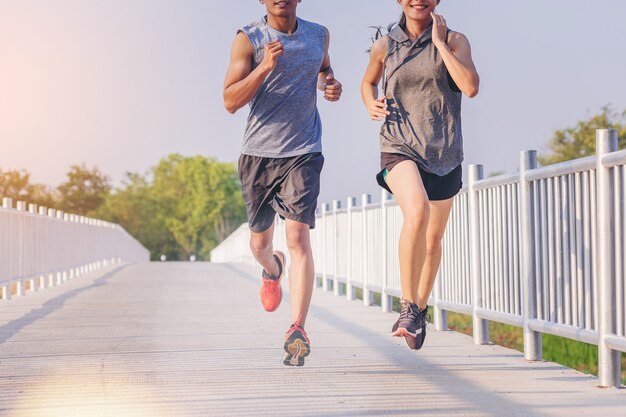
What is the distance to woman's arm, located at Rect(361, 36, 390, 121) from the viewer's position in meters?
6.36

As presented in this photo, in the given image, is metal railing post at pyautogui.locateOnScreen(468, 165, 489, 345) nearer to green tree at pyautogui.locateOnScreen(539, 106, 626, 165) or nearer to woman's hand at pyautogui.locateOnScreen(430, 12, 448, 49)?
woman's hand at pyautogui.locateOnScreen(430, 12, 448, 49)

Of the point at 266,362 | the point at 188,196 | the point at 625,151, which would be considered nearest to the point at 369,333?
the point at 266,362

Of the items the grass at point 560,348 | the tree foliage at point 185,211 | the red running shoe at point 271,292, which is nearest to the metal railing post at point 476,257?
the red running shoe at point 271,292

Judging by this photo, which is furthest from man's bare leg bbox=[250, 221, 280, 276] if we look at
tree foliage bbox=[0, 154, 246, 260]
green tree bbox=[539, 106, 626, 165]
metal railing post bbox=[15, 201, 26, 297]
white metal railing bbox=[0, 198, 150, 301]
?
tree foliage bbox=[0, 154, 246, 260]

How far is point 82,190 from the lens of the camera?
395ft

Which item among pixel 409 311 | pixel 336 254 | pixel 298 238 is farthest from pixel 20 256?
pixel 409 311

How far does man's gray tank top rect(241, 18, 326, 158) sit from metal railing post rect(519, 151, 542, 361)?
4.63ft

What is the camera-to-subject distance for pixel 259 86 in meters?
6.14

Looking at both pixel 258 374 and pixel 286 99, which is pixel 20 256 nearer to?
pixel 286 99

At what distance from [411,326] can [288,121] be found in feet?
4.43

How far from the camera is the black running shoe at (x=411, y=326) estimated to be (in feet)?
19.5

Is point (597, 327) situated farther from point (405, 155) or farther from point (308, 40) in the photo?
point (308, 40)

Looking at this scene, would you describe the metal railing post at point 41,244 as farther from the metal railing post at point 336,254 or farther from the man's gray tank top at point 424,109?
the man's gray tank top at point 424,109

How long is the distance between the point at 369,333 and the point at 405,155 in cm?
292
